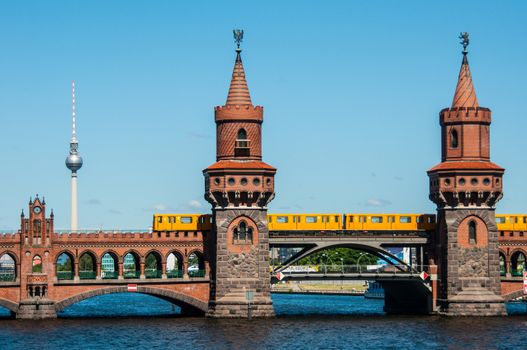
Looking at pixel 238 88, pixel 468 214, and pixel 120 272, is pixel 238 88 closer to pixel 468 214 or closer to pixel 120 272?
pixel 120 272

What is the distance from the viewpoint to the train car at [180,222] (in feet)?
431

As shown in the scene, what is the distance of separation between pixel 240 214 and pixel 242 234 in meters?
2.02

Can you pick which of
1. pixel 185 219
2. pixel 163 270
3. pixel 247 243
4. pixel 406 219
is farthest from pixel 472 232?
pixel 163 270

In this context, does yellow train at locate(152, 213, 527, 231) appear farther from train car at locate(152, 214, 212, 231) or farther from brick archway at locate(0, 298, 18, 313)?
brick archway at locate(0, 298, 18, 313)

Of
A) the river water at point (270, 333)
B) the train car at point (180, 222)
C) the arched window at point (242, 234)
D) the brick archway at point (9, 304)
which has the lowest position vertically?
the river water at point (270, 333)

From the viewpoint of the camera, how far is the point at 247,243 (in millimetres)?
126375

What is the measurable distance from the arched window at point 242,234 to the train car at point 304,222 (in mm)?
4508

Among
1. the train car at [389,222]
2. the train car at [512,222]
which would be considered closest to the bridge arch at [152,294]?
the train car at [389,222]

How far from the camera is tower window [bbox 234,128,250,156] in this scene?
419ft

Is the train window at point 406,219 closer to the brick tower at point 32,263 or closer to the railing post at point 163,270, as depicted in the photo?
the railing post at point 163,270

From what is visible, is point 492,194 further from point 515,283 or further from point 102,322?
point 102,322

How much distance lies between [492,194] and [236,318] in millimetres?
28500

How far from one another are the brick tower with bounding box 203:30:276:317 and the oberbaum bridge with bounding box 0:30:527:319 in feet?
0.33

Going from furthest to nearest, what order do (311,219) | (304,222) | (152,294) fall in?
(311,219), (304,222), (152,294)
